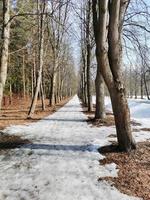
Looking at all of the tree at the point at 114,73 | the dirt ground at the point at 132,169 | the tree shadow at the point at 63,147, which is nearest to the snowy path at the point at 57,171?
the tree shadow at the point at 63,147

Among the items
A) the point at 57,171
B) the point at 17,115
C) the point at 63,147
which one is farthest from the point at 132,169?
the point at 17,115

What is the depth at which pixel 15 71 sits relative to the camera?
1860 inches

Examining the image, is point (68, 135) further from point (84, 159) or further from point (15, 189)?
point (15, 189)

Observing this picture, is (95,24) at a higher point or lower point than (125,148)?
higher

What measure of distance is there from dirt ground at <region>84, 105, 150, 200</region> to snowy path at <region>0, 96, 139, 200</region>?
21 centimetres

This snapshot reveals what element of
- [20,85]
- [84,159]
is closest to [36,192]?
[84,159]

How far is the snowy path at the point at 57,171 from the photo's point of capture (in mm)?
6121

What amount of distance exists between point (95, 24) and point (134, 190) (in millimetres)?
5346

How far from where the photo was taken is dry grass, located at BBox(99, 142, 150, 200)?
250 inches

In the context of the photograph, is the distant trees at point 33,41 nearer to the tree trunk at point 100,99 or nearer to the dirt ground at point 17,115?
the dirt ground at point 17,115

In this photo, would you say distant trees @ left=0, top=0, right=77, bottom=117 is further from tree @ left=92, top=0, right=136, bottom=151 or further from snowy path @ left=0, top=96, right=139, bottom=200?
snowy path @ left=0, top=96, right=139, bottom=200

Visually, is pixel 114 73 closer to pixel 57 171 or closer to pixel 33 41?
pixel 57 171

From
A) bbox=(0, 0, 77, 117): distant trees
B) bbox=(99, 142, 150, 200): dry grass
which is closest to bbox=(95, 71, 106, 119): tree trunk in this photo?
bbox=(0, 0, 77, 117): distant trees

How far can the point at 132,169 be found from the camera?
25.1ft
